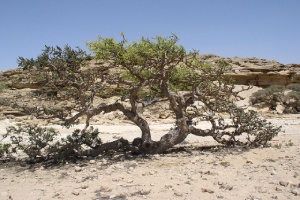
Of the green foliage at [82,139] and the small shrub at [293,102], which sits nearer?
the green foliage at [82,139]

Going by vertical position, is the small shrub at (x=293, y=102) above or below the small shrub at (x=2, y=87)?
below

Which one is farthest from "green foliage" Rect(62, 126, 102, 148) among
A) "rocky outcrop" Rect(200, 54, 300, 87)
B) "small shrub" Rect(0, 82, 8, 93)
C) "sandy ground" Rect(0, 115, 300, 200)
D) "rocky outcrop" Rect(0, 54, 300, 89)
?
"rocky outcrop" Rect(200, 54, 300, 87)

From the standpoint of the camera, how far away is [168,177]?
226 inches

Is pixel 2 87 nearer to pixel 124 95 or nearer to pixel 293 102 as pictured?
pixel 124 95

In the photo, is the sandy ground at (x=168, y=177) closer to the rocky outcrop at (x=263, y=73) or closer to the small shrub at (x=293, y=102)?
the small shrub at (x=293, y=102)

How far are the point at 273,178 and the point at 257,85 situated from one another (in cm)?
3372

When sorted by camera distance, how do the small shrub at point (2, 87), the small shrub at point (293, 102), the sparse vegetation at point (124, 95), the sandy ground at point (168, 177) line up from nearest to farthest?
the sandy ground at point (168, 177) → the sparse vegetation at point (124, 95) → the small shrub at point (293, 102) → the small shrub at point (2, 87)

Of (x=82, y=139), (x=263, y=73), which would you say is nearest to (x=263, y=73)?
(x=263, y=73)

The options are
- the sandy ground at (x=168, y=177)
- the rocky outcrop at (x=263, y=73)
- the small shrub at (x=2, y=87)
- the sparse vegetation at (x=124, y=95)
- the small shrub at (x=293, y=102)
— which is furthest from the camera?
the rocky outcrop at (x=263, y=73)

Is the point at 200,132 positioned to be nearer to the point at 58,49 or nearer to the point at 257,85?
the point at 58,49

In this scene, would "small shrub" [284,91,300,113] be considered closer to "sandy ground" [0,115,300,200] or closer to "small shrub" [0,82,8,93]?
"sandy ground" [0,115,300,200]

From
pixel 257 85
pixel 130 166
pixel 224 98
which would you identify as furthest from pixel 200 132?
pixel 257 85

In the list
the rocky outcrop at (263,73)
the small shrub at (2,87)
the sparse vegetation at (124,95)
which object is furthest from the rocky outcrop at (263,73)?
the sparse vegetation at (124,95)

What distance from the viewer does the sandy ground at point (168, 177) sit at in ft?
16.0
